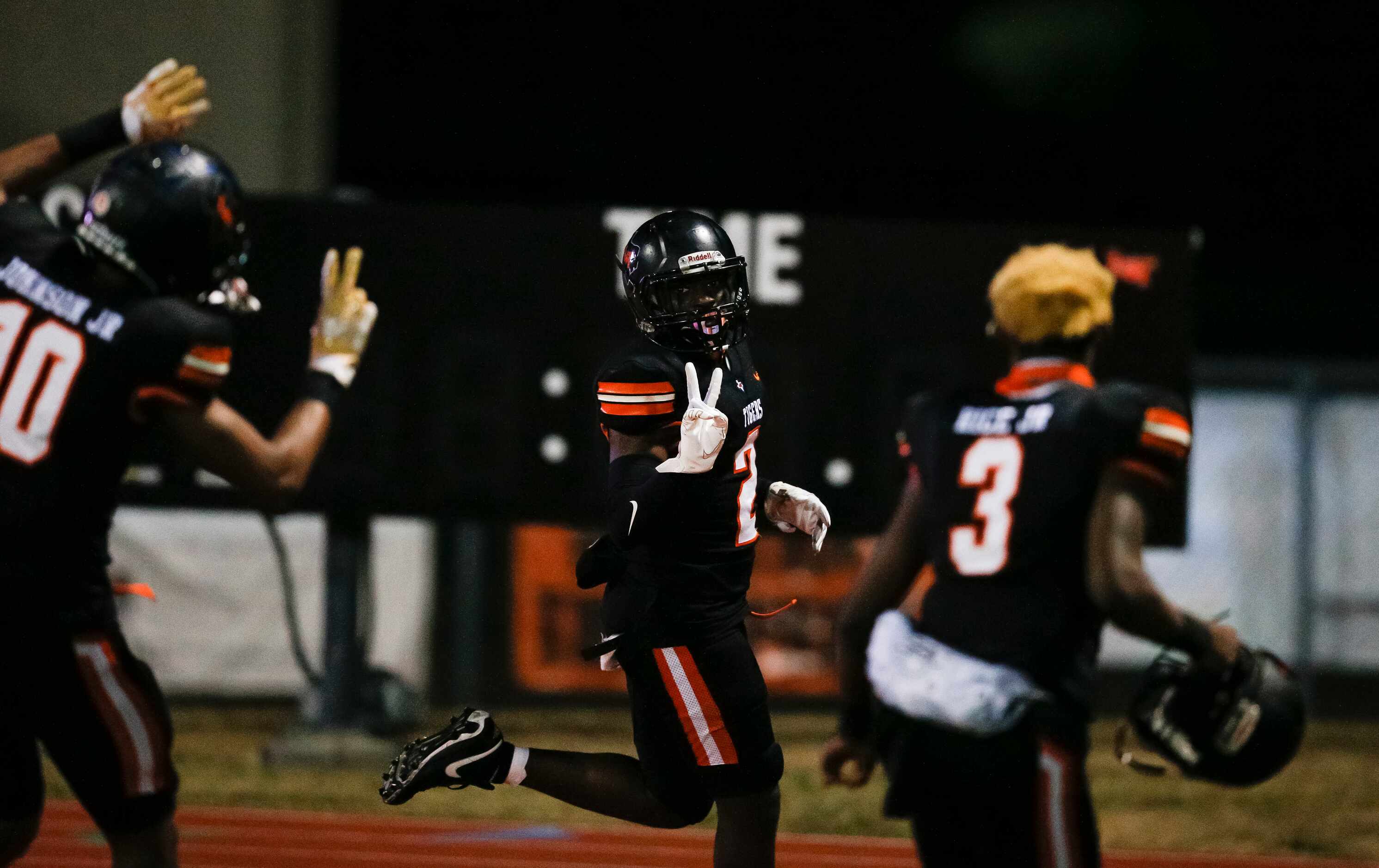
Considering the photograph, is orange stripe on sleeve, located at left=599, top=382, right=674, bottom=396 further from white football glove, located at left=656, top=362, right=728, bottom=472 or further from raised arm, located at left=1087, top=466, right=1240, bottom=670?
raised arm, located at left=1087, top=466, right=1240, bottom=670

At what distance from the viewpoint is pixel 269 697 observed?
8.14 meters

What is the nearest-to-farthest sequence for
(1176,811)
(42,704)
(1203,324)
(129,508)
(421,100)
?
(42,704), (1176,811), (129,508), (1203,324), (421,100)

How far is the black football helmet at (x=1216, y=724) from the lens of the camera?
306 cm

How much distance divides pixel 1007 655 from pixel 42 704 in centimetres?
184

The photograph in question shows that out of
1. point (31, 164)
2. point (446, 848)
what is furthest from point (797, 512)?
point (446, 848)

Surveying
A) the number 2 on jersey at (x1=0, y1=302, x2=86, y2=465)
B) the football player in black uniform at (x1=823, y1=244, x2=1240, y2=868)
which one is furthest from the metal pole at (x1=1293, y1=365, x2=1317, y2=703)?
the number 2 on jersey at (x1=0, y1=302, x2=86, y2=465)

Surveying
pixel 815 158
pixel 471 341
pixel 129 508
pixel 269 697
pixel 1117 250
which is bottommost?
pixel 269 697

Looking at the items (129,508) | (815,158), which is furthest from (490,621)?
(815,158)

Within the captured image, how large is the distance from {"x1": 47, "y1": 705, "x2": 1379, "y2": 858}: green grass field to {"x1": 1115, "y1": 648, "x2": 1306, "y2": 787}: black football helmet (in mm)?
2889

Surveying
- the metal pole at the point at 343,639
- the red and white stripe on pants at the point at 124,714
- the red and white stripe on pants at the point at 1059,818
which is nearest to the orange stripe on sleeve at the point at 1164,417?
the red and white stripe on pants at the point at 1059,818

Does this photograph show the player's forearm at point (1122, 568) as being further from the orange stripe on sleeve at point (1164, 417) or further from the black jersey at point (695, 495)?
the black jersey at point (695, 495)

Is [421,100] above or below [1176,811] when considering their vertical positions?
above

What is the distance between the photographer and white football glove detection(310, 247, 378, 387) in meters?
3.43

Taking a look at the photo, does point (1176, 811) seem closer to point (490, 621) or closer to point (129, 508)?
point (490, 621)
